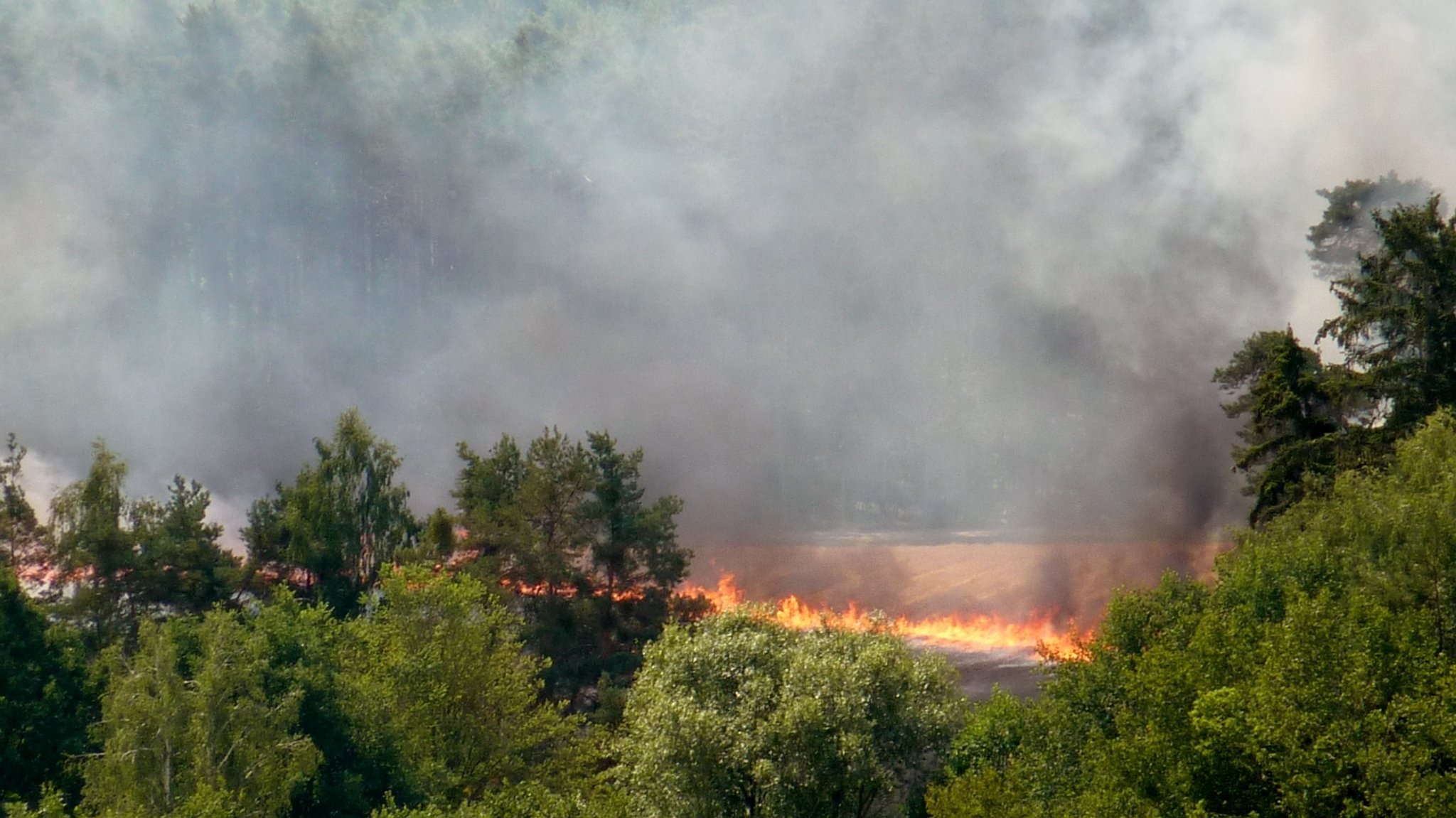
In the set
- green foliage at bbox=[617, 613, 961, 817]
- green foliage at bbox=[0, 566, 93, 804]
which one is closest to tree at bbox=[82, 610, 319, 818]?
green foliage at bbox=[0, 566, 93, 804]

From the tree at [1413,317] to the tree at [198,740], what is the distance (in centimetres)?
6314

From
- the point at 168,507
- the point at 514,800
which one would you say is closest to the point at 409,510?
the point at 168,507

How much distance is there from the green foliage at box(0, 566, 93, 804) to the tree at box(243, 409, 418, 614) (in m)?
23.0

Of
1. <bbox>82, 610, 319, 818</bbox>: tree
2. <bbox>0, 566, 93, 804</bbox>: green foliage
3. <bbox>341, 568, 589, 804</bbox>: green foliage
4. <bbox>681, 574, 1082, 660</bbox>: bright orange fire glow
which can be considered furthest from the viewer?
<bbox>681, 574, 1082, 660</bbox>: bright orange fire glow

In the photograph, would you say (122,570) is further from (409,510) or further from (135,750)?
(135,750)

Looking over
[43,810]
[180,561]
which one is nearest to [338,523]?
[180,561]

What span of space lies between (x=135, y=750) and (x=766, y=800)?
99.5 ft

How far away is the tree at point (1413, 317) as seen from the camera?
200 ft

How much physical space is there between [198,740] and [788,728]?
29465 millimetres

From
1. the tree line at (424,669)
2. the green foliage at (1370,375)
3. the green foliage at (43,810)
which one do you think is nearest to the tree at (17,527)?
the tree line at (424,669)

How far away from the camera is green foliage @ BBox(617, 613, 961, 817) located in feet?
148

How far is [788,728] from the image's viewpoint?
44.6 meters

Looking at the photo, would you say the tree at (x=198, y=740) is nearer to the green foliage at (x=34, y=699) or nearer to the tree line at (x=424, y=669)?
the tree line at (x=424, y=669)

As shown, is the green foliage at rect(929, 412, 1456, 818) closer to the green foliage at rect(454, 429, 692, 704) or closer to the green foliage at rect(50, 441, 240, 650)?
the green foliage at rect(454, 429, 692, 704)
